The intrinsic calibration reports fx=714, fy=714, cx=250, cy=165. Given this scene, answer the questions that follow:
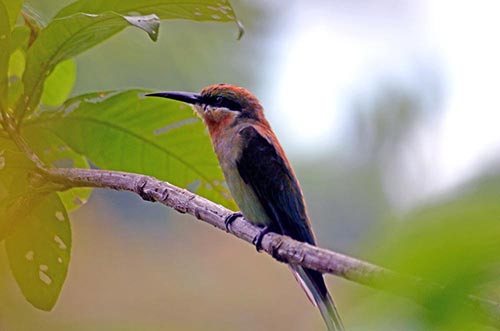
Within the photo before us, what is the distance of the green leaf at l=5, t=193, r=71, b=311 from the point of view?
56.2 inches

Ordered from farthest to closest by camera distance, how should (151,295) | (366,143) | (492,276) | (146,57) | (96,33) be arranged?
(151,295) < (146,57) < (366,143) < (96,33) < (492,276)

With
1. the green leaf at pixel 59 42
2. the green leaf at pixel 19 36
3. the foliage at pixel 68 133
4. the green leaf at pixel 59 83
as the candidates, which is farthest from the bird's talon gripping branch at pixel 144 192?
the green leaf at pixel 59 83

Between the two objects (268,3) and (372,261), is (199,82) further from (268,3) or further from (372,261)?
(372,261)

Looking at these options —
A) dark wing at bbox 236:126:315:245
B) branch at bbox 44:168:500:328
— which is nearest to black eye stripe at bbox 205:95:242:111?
dark wing at bbox 236:126:315:245

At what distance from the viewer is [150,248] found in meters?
5.32

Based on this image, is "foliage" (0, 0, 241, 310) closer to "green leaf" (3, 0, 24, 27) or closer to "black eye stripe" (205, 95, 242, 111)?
"green leaf" (3, 0, 24, 27)

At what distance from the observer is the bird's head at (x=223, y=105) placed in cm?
229

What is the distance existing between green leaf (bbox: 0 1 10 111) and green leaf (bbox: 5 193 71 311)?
22 cm

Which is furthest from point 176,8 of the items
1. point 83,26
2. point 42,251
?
point 42,251

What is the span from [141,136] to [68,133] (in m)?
0.16

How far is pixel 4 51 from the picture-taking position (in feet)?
4.40

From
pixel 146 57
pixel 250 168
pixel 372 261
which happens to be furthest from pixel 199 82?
pixel 372 261

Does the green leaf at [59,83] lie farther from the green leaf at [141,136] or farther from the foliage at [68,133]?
the green leaf at [141,136]

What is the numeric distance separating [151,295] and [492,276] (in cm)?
464
